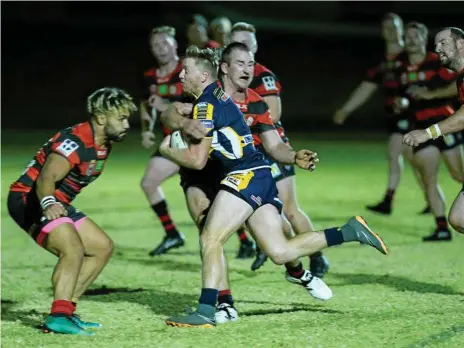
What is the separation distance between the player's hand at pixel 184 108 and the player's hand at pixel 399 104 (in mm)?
4924

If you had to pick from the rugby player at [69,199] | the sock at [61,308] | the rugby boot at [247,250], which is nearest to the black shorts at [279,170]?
the rugby boot at [247,250]

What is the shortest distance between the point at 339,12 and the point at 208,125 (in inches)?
1145

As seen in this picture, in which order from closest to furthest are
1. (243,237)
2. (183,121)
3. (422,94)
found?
(183,121) → (422,94) → (243,237)

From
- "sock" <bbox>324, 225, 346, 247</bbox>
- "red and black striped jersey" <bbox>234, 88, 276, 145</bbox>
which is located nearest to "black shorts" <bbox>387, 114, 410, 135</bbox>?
"red and black striped jersey" <bbox>234, 88, 276, 145</bbox>

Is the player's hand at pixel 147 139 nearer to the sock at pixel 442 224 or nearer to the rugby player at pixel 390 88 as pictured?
the rugby player at pixel 390 88

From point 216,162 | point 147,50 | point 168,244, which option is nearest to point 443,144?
point 168,244

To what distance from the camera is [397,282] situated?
864cm

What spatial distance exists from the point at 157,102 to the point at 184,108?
9.34ft

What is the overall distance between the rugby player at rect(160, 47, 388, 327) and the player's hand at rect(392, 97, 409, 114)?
5069 millimetres

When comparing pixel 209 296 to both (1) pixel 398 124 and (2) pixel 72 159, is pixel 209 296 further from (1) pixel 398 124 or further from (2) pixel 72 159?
(1) pixel 398 124

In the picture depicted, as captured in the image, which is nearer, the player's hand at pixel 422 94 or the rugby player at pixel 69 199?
the rugby player at pixel 69 199

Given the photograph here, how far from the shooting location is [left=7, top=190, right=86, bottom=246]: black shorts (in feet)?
22.9

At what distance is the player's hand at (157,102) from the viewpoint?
10344mm

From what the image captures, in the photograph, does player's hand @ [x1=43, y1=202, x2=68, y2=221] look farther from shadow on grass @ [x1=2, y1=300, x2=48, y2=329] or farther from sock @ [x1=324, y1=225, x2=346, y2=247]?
sock @ [x1=324, y1=225, x2=346, y2=247]
